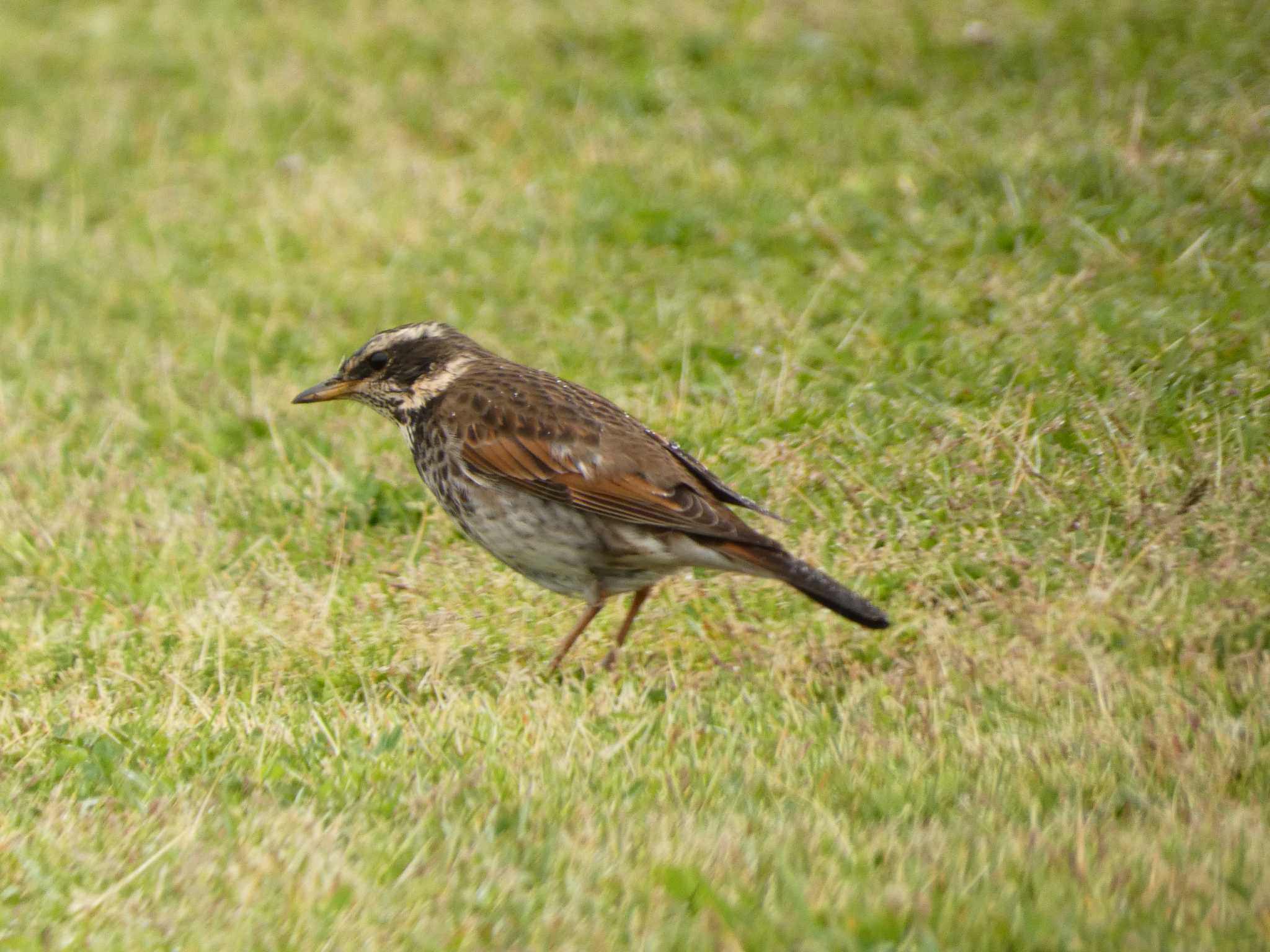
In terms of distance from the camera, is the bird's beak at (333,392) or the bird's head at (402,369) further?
the bird's beak at (333,392)

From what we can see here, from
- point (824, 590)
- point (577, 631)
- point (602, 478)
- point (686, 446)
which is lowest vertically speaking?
point (577, 631)

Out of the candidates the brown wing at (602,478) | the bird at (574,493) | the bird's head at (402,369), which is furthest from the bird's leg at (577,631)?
the bird's head at (402,369)

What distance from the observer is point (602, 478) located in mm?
5754

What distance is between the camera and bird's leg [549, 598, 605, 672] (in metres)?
5.86

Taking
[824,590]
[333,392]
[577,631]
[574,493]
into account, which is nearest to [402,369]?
[333,392]

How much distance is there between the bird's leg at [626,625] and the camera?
19.1 ft

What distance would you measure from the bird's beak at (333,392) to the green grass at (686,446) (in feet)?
1.96

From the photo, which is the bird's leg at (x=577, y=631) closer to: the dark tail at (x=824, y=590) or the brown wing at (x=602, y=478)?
the brown wing at (x=602, y=478)

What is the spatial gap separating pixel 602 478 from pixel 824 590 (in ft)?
3.13

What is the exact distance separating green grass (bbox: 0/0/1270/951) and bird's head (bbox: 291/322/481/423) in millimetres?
618

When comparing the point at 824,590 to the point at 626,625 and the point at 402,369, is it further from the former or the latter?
the point at 402,369

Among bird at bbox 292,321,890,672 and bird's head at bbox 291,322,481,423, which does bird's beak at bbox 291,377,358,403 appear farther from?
bird at bbox 292,321,890,672

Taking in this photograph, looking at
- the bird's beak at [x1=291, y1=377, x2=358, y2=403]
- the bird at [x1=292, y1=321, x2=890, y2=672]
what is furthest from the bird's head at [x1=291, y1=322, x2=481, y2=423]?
the bird at [x1=292, y1=321, x2=890, y2=672]

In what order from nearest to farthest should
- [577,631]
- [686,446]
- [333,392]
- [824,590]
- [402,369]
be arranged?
[824,590] < [577,631] < [402,369] < [333,392] < [686,446]
